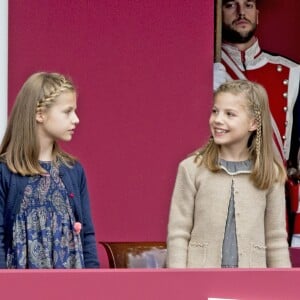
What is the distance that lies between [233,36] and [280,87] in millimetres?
436

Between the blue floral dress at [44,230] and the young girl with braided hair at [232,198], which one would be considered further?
the young girl with braided hair at [232,198]

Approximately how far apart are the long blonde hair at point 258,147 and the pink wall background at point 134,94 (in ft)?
5.31

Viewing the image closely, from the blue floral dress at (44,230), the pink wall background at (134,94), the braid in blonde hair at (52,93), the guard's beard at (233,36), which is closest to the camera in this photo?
the blue floral dress at (44,230)

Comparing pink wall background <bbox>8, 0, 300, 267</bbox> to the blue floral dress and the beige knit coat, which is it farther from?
the blue floral dress

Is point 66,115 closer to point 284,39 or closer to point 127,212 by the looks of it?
point 127,212

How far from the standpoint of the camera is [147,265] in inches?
222

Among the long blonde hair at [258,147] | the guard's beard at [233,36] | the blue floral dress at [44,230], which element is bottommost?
the blue floral dress at [44,230]

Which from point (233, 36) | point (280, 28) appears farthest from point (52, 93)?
point (280, 28)

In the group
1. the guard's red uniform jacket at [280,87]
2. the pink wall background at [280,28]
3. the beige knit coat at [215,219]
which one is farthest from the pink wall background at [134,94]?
the beige knit coat at [215,219]

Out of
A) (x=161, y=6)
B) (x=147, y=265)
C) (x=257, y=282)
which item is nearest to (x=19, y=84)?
(x=161, y=6)

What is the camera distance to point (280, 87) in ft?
24.7

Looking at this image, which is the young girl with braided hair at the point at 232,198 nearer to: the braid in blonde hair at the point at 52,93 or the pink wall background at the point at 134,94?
the braid in blonde hair at the point at 52,93

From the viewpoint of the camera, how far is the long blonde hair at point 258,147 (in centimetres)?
509

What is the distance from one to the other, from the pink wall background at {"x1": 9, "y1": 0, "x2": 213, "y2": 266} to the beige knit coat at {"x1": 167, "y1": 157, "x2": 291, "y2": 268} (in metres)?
1.74
